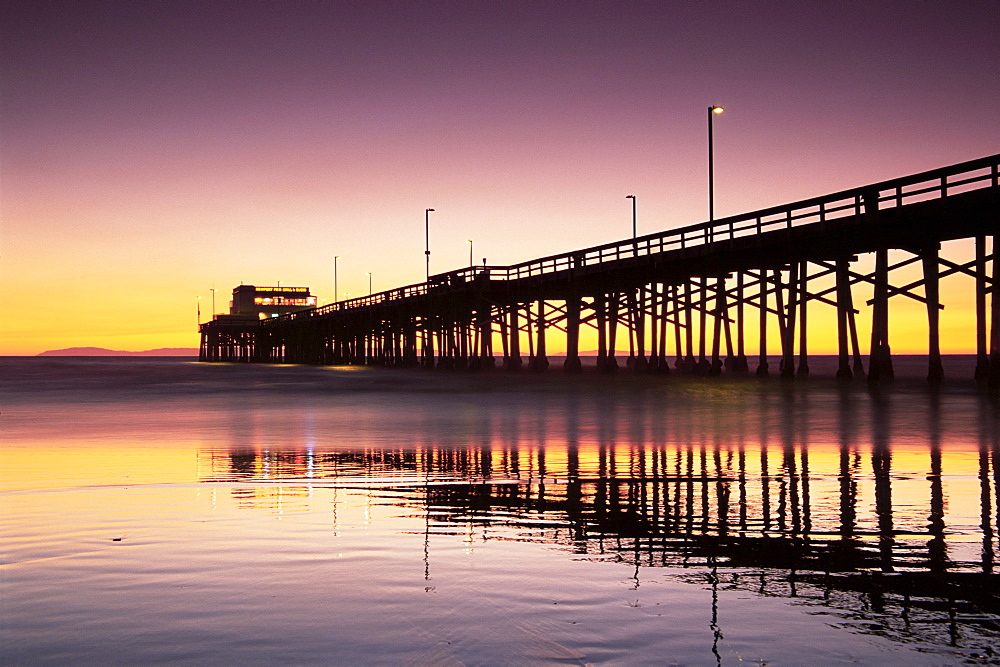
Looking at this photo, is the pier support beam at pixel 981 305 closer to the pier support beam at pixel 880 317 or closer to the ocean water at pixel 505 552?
the pier support beam at pixel 880 317

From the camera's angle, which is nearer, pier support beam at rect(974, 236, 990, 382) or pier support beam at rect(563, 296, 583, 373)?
pier support beam at rect(974, 236, 990, 382)

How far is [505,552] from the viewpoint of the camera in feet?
17.4

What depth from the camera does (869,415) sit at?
17.4 meters

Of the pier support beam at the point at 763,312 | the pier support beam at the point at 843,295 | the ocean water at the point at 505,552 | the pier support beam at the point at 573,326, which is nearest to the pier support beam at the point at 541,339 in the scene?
the pier support beam at the point at 573,326

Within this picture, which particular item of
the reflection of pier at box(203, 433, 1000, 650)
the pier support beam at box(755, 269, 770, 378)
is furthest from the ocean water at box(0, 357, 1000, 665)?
the pier support beam at box(755, 269, 770, 378)

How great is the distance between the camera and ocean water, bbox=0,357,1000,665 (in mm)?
3605

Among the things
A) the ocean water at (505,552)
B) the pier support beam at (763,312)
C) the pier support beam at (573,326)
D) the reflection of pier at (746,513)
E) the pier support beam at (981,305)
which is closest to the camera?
the ocean water at (505,552)

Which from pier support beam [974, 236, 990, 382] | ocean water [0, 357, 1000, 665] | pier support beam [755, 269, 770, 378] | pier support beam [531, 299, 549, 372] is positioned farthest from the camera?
pier support beam [531, 299, 549, 372]

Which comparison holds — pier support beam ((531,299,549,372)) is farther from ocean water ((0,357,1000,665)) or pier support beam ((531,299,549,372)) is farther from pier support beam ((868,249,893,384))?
ocean water ((0,357,1000,665))

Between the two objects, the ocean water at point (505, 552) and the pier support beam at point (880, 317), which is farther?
the pier support beam at point (880, 317)

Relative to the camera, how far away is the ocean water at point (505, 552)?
3605 mm

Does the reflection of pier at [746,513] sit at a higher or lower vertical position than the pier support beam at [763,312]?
lower

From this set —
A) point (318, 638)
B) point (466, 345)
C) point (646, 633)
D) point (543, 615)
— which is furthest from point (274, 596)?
point (466, 345)

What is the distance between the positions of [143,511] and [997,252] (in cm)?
2135
